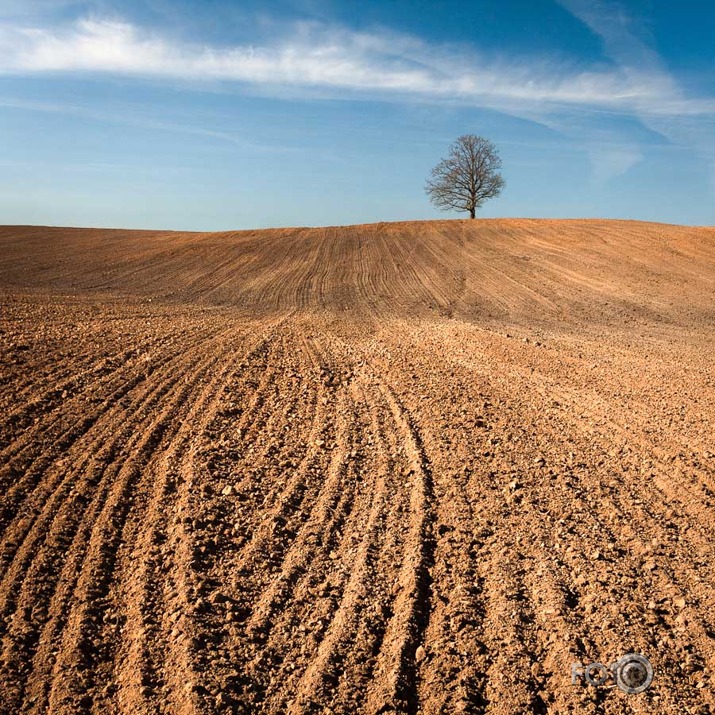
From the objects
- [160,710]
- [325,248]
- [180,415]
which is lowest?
[160,710]

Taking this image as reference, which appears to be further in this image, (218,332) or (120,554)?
(218,332)

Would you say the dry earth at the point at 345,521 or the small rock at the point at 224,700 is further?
the dry earth at the point at 345,521

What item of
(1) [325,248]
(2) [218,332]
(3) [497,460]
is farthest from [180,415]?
(1) [325,248]

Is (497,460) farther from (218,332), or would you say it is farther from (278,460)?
(218,332)

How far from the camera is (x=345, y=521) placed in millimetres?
4777

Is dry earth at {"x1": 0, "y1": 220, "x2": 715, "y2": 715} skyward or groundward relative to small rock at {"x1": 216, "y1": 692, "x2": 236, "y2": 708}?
skyward

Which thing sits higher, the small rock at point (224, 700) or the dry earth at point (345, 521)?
the dry earth at point (345, 521)

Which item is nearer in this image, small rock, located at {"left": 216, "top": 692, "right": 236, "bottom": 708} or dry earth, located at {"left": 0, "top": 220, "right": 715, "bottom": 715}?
small rock, located at {"left": 216, "top": 692, "right": 236, "bottom": 708}

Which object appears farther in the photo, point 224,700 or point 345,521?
point 345,521

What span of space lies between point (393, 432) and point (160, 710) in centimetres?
398

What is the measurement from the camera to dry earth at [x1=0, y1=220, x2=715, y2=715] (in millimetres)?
3260

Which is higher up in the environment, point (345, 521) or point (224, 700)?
point (345, 521)

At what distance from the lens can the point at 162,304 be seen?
1592 centimetres

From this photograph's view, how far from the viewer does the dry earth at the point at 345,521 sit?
326 centimetres
